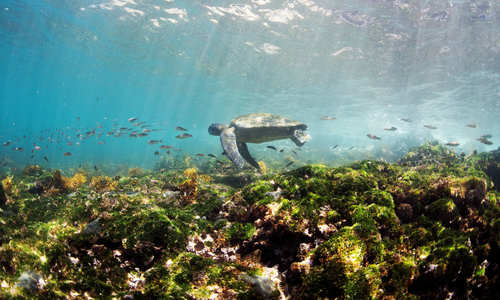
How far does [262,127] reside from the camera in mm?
9664

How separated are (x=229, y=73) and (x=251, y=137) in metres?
25.8

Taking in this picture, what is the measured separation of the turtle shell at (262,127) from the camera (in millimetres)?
9695

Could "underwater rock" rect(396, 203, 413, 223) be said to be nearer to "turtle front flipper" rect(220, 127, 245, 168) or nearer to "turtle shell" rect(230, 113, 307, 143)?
"turtle front flipper" rect(220, 127, 245, 168)

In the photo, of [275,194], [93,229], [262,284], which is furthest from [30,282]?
[275,194]

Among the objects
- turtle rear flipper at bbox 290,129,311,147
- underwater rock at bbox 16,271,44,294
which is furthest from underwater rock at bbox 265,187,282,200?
turtle rear flipper at bbox 290,129,311,147

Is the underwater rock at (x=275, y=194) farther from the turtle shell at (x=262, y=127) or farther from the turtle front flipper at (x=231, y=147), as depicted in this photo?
the turtle shell at (x=262, y=127)

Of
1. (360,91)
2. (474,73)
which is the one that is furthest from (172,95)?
(474,73)

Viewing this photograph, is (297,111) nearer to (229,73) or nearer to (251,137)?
(229,73)

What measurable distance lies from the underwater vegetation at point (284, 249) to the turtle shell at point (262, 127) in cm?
578

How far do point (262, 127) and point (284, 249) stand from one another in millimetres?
7163

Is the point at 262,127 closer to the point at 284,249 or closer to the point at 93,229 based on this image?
the point at 284,249

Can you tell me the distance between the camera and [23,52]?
3450 centimetres

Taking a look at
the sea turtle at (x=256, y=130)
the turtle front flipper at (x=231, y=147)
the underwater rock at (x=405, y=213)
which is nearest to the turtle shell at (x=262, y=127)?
the sea turtle at (x=256, y=130)

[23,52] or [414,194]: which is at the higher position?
[23,52]
